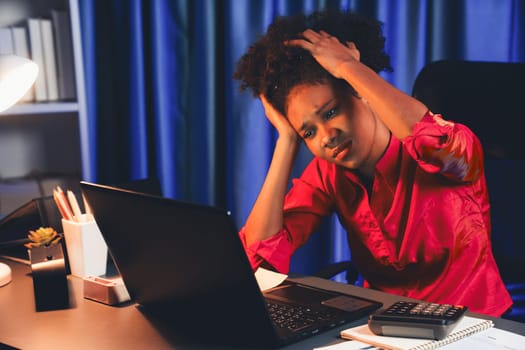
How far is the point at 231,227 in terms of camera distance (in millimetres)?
774

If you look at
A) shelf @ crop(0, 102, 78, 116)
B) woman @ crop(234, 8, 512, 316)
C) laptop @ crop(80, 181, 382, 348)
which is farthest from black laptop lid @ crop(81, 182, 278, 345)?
shelf @ crop(0, 102, 78, 116)

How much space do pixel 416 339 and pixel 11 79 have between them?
871 millimetres

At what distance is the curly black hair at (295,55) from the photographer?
53.7 inches

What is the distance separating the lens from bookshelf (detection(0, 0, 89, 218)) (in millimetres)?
1759

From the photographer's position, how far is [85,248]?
124cm

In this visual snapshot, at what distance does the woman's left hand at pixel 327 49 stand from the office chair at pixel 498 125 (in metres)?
0.22

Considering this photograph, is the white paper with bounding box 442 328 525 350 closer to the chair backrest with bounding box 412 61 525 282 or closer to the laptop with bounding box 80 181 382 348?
the laptop with bounding box 80 181 382 348

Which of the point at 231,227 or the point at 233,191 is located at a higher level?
→ the point at 231,227

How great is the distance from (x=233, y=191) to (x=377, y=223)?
85 centimetres

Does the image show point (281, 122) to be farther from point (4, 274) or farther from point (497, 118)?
point (4, 274)

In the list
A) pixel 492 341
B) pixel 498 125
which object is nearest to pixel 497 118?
pixel 498 125

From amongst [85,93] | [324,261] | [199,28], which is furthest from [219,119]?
[324,261]

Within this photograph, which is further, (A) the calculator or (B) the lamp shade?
(B) the lamp shade

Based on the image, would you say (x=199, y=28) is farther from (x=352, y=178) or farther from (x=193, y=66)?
(x=352, y=178)
